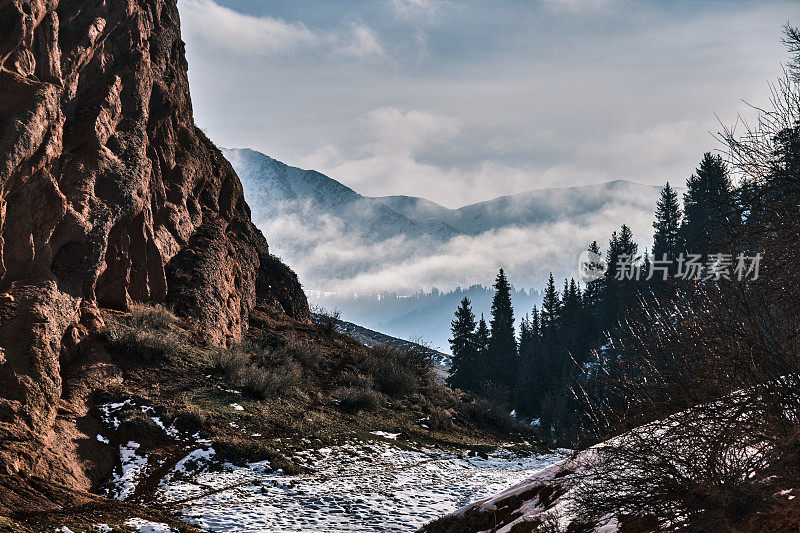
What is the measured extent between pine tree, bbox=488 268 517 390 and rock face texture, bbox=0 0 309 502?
46005 mm

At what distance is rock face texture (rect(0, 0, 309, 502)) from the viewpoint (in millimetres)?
10695

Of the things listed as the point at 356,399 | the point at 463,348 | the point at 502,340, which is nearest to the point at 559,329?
the point at 502,340

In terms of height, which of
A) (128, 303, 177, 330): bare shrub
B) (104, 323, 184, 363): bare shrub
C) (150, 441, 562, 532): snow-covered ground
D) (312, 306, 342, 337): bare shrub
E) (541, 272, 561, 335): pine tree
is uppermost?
(541, 272, 561, 335): pine tree

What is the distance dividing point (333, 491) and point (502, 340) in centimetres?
5725

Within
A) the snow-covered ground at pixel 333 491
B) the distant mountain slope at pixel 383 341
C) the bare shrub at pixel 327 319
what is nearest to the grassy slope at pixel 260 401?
the snow-covered ground at pixel 333 491

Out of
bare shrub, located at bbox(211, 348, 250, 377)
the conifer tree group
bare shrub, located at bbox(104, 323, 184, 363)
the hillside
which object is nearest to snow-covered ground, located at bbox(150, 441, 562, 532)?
the hillside

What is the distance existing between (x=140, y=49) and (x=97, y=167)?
6.68m

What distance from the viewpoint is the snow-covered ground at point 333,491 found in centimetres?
930

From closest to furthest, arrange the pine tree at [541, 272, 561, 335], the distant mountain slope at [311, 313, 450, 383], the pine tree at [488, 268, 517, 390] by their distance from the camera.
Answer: the distant mountain slope at [311, 313, 450, 383] < the pine tree at [488, 268, 517, 390] < the pine tree at [541, 272, 561, 335]

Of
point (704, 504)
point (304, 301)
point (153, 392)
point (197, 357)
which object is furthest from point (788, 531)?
point (304, 301)

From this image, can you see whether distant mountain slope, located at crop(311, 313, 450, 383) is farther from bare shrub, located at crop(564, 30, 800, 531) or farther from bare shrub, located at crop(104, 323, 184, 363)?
bare shrub, located at crop(564, 30, 800, 531)

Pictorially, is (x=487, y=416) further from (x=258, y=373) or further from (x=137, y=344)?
(x=137, y=344)

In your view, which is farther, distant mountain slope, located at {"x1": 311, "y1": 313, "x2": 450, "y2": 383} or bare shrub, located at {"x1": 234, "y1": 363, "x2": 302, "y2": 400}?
distant mountain slope, located at {"x1": 311, "y1": 313, "x2": 450, "y2": 383}

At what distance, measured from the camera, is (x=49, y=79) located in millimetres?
13328
